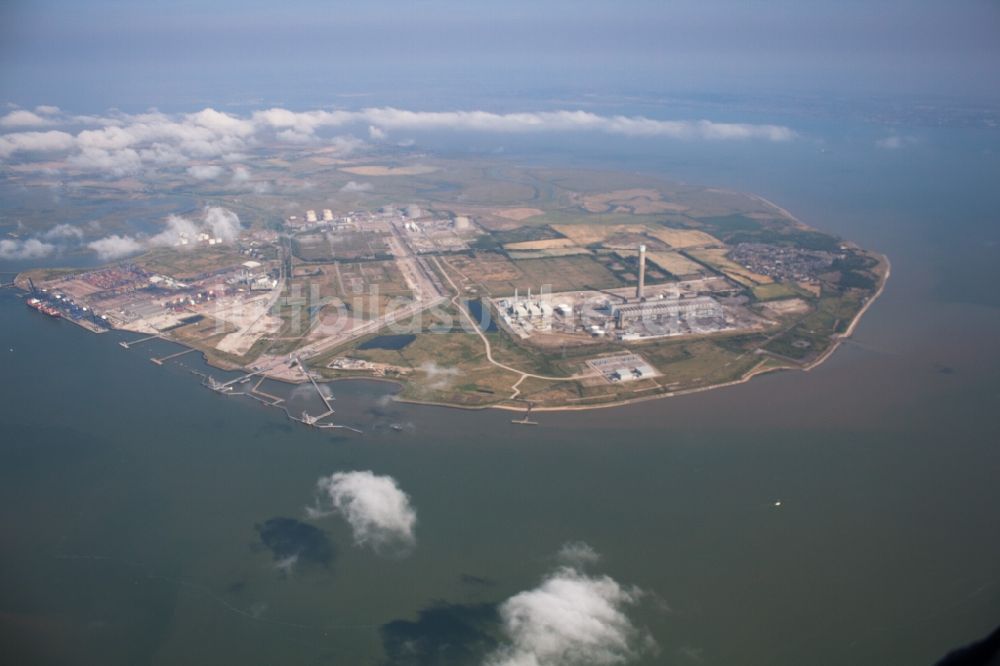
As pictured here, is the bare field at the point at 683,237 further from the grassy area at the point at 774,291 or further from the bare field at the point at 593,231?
the grassy area at the point at 774,291

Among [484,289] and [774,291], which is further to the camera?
[484,289]

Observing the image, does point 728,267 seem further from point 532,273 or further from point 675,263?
point 532,273

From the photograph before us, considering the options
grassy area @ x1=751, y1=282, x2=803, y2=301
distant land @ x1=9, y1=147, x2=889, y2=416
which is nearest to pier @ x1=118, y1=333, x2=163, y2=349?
distant land @ x1=9, y1=147, x2=889, y2=416

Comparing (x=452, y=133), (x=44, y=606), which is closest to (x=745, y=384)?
(x=44, y=606)

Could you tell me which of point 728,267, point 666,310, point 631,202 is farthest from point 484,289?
point 631,202

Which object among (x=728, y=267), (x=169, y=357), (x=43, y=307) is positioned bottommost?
(x=169, y=357)

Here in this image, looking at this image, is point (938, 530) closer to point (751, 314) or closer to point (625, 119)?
point (751, 314)
